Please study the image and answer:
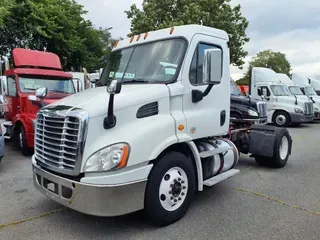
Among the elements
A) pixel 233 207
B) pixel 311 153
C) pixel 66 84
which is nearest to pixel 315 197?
pixel 233 207

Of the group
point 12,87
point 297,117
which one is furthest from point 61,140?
point 297,117

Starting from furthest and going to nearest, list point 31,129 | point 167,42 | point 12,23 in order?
point 12,23, point 31,129, point 167,42

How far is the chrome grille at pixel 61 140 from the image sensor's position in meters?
3.30

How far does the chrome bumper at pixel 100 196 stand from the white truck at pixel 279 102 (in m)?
12.6

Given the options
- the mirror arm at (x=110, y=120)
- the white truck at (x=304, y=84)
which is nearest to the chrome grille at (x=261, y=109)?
the mirror arm at (x=110, y=120)

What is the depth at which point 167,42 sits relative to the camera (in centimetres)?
430

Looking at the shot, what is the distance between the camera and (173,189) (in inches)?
151

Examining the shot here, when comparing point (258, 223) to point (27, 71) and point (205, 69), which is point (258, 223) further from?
point (27, 71)

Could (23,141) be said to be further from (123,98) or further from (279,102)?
(279,102)

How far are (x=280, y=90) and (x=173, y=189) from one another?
13382 millimetres

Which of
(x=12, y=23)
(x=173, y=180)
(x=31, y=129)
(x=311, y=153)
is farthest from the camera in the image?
(x=12, y=23)

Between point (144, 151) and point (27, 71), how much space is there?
6627 mm

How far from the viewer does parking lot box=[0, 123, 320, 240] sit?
11.9 ft

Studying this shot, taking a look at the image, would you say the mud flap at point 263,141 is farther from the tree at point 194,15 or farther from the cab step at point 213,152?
the tree at point 194,15
